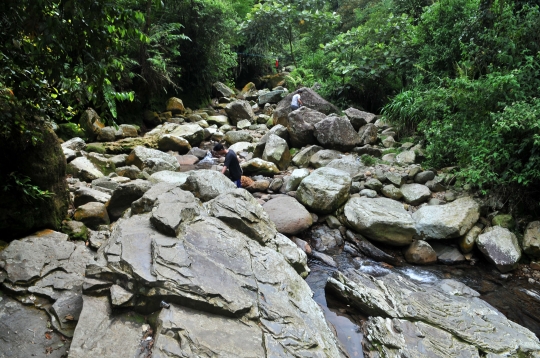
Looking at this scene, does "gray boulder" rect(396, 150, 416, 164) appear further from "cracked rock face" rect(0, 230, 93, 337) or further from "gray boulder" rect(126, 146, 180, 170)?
"cracked rock face" rect(0, 230, 93, 337)

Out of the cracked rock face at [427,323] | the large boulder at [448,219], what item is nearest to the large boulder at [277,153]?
the large boulder at [448,219]

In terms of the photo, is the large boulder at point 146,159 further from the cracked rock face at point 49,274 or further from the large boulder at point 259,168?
the cracked rock face at point 49,274

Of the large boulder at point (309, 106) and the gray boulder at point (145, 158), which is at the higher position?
the large boulder at point (309, 106)

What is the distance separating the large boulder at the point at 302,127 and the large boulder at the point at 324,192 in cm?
349

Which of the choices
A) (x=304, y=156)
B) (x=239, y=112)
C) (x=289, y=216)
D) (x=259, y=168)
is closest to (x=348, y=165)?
(x=304, y=156)

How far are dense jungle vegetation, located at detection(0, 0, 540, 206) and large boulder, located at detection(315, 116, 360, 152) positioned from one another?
1.60 m

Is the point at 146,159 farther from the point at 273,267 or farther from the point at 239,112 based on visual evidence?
the point at 239,112

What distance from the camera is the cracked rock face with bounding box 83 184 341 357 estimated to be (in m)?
2.95

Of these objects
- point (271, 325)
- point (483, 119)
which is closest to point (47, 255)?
point (271, 325)

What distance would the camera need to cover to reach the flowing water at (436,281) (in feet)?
15.2

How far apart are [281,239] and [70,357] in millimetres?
3403

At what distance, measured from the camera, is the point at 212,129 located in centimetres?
1343

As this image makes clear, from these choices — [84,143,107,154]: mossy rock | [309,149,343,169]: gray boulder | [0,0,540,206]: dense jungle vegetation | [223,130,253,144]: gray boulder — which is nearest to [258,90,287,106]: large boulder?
[0,0,540,206]: dense jungle vegetation

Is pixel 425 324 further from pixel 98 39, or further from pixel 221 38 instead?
pixel 221 38
